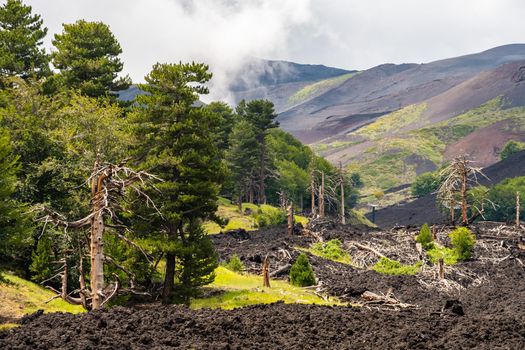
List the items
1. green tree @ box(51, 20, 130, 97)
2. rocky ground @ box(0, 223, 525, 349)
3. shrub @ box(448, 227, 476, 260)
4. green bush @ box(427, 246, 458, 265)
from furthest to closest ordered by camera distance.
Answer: green tree @ box(51, 20, 130, 97), green bush @ box(427, 246, 458, 265), shrub @ box(448, 227, 476, 260), rocky ground @ box(0, 223, 525, 349)

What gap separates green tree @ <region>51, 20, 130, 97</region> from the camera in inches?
2351

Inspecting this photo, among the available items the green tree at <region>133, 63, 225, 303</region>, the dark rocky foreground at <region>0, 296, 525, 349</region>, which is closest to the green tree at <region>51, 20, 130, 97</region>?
the green tree at <region>133, 63, 225, 303</region>

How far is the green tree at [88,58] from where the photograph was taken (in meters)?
59.7

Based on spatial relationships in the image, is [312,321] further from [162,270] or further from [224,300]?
[162,270]

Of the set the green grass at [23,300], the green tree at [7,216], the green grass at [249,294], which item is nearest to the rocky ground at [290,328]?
the green grass at [249,294]

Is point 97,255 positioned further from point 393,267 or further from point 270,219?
point 270,219

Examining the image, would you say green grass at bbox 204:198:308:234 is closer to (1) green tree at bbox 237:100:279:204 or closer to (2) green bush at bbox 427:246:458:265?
(1) green tree at bbox 237:100:279:204

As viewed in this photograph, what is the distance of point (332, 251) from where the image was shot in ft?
161

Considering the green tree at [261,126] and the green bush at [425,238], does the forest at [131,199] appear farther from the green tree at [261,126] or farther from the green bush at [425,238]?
the green tree at [261,126]

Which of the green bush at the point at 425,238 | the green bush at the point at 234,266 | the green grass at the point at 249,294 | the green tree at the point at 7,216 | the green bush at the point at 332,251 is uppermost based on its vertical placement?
the green tree at the point at 7,216

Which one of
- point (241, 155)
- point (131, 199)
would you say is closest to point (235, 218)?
point (241, 155)

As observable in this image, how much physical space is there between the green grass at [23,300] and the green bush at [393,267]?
76.8 feet

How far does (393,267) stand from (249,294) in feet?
56.7

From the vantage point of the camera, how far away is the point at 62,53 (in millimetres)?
60156
